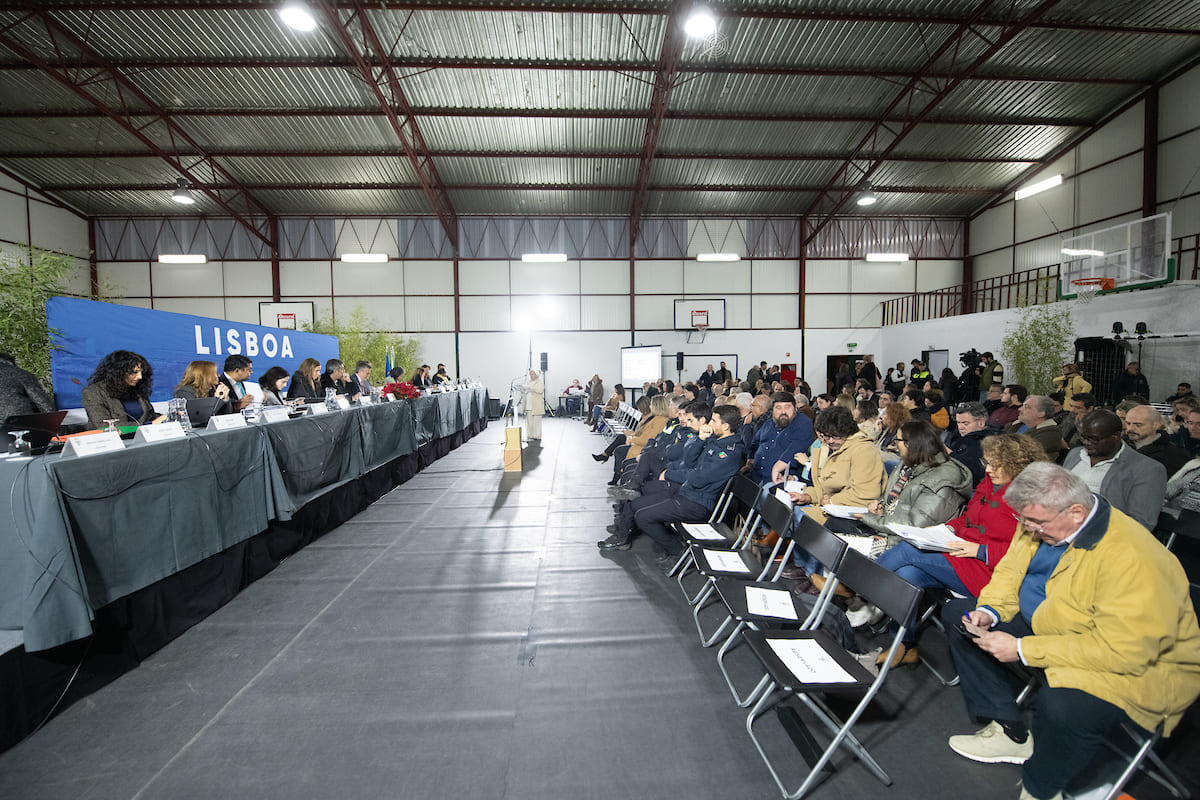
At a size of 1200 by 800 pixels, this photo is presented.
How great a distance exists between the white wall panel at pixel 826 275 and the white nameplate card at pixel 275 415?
1416 cm

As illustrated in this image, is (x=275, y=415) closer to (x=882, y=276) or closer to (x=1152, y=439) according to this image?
(x=1152, y=439)

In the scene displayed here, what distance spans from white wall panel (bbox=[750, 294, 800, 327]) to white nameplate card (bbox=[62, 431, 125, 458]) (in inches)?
570

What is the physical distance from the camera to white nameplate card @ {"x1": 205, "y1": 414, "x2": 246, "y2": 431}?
10.1 ft

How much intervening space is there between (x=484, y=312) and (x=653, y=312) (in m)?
4.83

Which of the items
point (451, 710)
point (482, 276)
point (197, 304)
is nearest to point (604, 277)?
point (482, 276)

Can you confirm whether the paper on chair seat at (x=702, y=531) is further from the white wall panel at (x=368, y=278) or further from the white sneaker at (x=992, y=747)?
the white wall panel at (x=368, y=278)

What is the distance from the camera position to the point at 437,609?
296 cm

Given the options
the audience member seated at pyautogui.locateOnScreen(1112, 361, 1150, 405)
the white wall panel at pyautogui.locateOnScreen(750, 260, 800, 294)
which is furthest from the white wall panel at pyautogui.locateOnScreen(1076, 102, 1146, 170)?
the audience member seated at pyautogui.locateOnScreen(1112, 361, 1150, 405)

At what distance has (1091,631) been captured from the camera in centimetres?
143

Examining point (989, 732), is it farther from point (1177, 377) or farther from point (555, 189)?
point (555, 189)

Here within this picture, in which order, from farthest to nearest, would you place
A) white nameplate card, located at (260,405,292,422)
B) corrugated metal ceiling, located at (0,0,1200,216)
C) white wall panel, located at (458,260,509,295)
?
white wall panel, located at (458,260,509,295) < corrugated metal ceiling, located at (0,0,1200,216) < white nameplate card, located at (260,405,292,422)

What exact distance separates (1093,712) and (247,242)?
58.2 feet

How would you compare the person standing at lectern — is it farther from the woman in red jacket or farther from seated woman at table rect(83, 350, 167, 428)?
the woman in red jacket

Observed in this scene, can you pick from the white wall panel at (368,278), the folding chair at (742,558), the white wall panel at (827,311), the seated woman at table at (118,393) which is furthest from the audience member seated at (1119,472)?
the white wall panel at (368,278)
